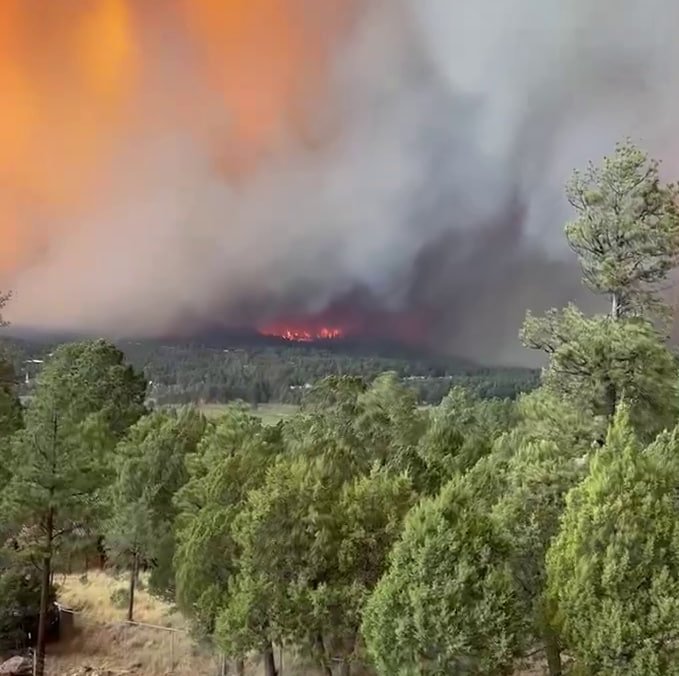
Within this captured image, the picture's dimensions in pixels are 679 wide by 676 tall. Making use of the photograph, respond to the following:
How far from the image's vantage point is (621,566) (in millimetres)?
13156

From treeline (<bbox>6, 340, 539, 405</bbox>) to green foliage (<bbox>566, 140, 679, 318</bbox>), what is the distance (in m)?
25.2

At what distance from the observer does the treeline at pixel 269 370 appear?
4538cm

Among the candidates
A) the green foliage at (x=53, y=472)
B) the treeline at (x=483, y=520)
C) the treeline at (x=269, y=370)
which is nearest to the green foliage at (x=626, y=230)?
the treeline at (x=483, y=520)

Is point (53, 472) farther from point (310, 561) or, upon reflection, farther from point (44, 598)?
point (310, 561)

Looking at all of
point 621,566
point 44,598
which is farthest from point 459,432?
point 621,566

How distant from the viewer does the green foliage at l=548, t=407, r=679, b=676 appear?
12.9 metres

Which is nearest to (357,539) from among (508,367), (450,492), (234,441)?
(450,492)

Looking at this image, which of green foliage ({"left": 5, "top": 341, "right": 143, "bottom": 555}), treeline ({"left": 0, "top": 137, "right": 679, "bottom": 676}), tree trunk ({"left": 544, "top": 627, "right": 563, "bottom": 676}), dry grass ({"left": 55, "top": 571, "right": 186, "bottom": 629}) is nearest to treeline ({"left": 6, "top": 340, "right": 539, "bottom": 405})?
dry grass ({"left": 55, "top": 571, "right": 186, "bottom": 629})

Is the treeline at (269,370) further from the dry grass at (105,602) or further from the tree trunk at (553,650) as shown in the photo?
the tree trunk at (553,650)

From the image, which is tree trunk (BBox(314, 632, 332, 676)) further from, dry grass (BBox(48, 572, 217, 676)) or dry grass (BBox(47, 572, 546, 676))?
dry grass (BBox(48, 572, 217, 676))

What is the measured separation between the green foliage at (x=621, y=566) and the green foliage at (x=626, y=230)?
389 cm

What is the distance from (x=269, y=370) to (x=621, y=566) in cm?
3944

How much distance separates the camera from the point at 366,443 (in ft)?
92.4

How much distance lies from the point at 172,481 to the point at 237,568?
8471 millimetres
